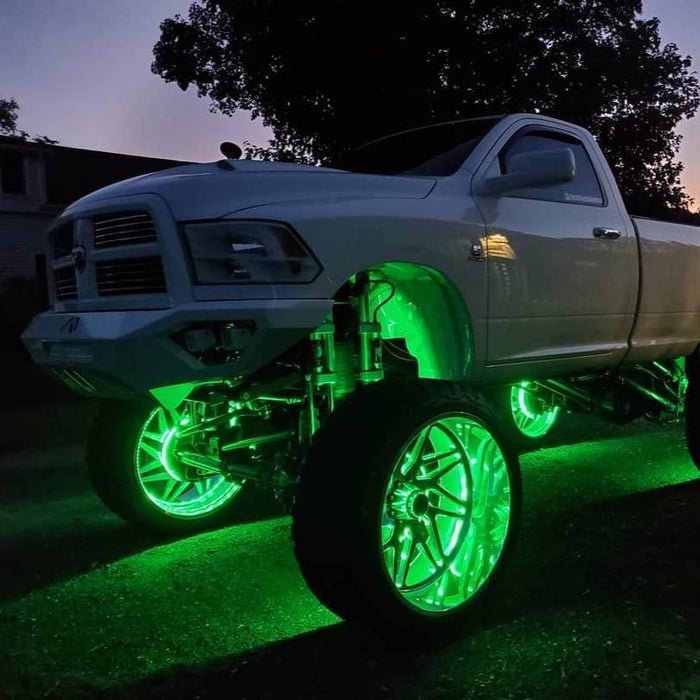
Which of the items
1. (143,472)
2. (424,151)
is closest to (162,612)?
(143,472)

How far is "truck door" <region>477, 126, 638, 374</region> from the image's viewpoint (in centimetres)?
399

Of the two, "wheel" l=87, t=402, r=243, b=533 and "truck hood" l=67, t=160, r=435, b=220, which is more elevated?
"truck hood" l=67, t=160, r=435, b=220

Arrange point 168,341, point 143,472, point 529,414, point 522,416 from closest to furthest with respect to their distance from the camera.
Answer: point 168,341, point 143,472, point 529,414, point 522,416

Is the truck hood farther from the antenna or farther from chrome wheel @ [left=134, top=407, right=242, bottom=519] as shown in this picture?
chrome wheel @ [left=134, top=407, right=242, bottom=519]

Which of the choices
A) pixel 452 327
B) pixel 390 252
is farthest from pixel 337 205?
pixel 452 327

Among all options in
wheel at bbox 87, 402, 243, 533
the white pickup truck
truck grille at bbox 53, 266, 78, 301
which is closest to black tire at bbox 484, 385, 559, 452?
the white pickup truck

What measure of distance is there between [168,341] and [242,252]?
438 mm

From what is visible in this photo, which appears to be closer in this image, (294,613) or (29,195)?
(294,613)

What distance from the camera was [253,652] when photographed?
3197mm

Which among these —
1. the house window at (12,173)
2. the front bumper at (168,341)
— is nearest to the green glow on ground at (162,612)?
the front bumper at (168,341)

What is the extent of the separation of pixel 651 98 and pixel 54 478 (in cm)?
1612

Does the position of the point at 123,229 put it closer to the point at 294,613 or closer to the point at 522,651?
the point at 294,613

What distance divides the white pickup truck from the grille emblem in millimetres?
16

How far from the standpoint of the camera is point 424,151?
4.46m
